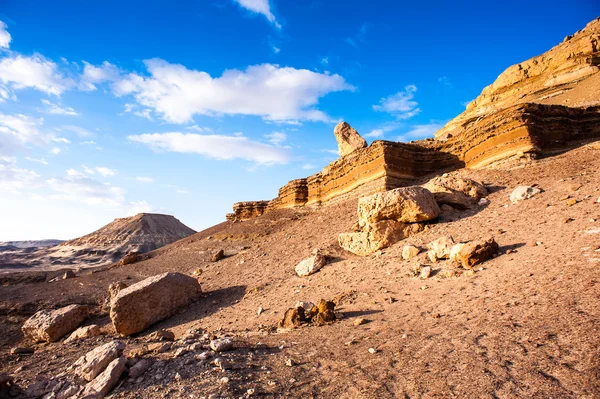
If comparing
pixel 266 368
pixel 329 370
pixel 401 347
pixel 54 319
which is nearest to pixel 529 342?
pixel 401 347

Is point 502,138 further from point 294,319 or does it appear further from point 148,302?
point 148,302

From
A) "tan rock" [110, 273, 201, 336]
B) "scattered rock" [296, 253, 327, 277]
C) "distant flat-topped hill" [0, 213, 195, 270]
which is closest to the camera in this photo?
"tan rock" [110, 273, 201, 336]

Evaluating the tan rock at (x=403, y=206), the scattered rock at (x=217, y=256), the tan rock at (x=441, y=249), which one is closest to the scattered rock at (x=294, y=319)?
the tan rock at (x=441, y=249)

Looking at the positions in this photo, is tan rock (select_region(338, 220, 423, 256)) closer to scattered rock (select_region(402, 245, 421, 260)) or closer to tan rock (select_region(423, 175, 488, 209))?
scattered rock (select_region(402, 245, 421, 260))

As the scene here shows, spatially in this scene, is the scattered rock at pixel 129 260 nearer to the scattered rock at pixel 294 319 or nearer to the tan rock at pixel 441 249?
the scattered rock at pixel 294 319

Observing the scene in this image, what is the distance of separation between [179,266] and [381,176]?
1511 centimetres

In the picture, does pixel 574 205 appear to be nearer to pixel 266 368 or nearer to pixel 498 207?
pixel 498 207

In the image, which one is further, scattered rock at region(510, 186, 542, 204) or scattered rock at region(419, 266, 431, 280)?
scattered rock at region(510, 186, 542, 204)

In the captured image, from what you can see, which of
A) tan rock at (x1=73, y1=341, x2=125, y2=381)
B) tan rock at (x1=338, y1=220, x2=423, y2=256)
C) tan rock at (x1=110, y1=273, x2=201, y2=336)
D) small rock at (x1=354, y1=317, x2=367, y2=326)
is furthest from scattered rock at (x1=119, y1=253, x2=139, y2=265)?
small rock at (x1=354, y1=317, x2=367, y2=326)

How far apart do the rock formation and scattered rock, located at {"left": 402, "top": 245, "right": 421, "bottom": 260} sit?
9.51m

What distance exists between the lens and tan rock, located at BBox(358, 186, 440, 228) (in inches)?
407

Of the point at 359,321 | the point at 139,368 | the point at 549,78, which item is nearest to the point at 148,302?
the point at 139,368

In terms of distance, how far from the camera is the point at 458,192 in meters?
11.7

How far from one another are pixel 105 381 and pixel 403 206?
923 cm
